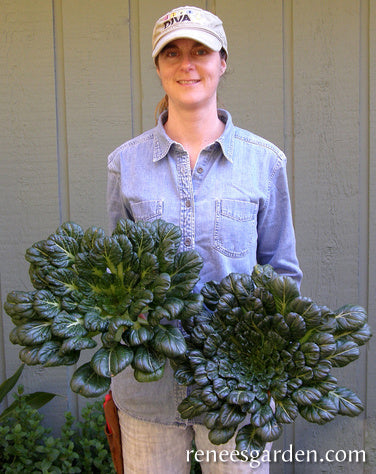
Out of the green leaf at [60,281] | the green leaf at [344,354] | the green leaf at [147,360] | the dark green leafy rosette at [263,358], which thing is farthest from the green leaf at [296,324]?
the green leaf at [60,281]

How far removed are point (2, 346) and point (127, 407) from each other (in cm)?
136

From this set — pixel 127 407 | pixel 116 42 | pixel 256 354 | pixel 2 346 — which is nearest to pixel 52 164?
pixel 116 42

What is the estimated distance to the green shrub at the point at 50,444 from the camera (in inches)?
98.3

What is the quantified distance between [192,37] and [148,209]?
49 cm

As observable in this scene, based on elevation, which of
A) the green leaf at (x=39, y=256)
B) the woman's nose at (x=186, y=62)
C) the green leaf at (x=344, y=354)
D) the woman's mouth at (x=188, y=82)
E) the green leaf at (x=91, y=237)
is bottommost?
the green leaf at (x=344, y=354)

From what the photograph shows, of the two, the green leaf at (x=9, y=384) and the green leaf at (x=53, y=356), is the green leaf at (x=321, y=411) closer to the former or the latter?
the green leaf at (x=53, y=356)

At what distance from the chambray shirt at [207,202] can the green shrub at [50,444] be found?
1.13 metres

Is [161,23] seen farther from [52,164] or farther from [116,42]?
[52,164]

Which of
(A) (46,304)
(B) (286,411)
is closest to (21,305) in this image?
(A) (46,304)

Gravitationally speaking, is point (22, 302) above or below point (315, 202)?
below

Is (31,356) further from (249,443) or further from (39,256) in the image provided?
(249,443)

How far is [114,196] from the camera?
172 centimetres

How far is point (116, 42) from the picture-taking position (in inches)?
99.2

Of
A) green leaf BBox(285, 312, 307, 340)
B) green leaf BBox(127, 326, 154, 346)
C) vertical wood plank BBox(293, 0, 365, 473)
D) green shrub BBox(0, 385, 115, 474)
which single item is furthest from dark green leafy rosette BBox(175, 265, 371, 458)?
green shrub BBox(0, 385, 115, 474)
